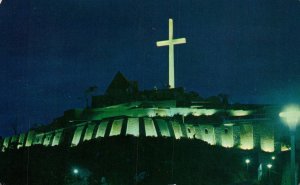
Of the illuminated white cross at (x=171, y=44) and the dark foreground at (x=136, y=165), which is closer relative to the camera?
the dark foreground at (x=136, y=165)

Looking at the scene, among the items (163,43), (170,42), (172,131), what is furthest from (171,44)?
(172,131)

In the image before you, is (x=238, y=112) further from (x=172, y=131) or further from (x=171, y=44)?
(x=171, y=44)

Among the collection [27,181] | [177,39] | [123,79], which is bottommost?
[27,181]

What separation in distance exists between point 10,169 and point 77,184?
11.6 meters

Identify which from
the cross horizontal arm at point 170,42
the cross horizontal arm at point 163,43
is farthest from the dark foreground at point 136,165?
the cross horizontal arm at point 163,43

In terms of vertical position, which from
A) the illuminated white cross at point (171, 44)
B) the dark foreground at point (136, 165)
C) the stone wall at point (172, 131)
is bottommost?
the dark foreground at point (136, 165)

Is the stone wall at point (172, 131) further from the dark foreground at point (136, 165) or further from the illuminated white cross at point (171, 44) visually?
the illuminated white cross at point (171, 44)

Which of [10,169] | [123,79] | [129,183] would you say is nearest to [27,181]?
[10,169]

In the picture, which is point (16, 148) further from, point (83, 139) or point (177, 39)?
point (177, 39)

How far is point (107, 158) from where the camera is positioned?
4938 cm

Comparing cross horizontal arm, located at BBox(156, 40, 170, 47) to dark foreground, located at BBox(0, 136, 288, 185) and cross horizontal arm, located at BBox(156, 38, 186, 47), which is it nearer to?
cross horizontal arm, located at BBox(156, 38, 186, 47)

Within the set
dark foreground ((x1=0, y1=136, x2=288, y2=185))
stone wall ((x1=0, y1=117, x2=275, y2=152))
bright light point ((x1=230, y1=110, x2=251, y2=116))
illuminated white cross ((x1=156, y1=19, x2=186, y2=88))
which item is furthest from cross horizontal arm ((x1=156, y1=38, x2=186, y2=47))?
dark foreground ((x1=0, y1=136, x2=288, y2=185))

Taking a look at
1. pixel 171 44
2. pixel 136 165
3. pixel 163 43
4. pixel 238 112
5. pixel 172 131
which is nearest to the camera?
pixel 136 165

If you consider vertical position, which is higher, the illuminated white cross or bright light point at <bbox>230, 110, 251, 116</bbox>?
the illuminated white cross
